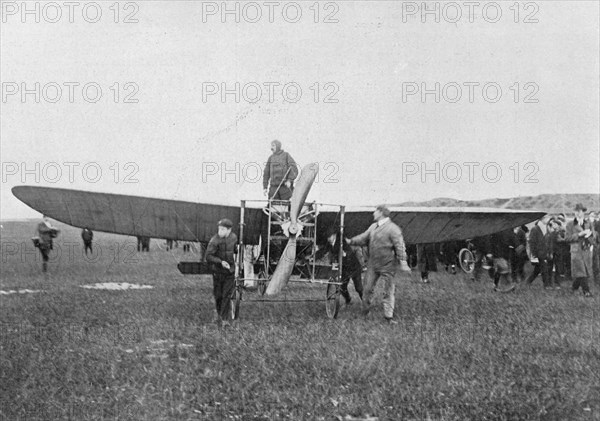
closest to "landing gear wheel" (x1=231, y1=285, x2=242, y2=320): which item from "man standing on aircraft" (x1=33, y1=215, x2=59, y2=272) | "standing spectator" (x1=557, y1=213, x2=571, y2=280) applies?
"standing spectator" (x1=557, y1=213, x2=571, y2=280)

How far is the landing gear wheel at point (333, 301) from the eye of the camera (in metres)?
10.0

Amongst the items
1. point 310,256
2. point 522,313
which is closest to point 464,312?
point 522,313

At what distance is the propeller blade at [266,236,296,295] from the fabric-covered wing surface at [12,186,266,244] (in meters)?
0.90

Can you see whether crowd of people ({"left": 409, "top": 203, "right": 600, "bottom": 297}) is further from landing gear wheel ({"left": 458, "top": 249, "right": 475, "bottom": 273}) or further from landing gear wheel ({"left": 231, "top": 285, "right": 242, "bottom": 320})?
landing gear wheel ({"left": 231, "top": 285, "right": 242, "bottom": 320})

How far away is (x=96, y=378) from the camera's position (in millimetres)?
5977

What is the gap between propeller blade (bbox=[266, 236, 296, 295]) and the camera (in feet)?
32.5

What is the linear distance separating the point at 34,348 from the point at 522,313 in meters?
7.00

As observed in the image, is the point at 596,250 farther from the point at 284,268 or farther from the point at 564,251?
the point at 284,268

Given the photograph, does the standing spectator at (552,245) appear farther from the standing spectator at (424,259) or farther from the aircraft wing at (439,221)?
the aircraft wing at (439,221)

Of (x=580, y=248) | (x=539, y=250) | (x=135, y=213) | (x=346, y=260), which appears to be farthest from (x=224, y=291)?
(x=539, y=250)

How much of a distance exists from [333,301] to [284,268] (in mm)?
1174

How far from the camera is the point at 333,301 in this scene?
Result: 1066 centimetres

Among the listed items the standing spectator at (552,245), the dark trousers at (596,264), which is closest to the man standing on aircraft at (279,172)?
the standing spectator at (552,245)

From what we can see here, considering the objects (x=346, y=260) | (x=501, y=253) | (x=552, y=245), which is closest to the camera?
(x=346, y=260)
